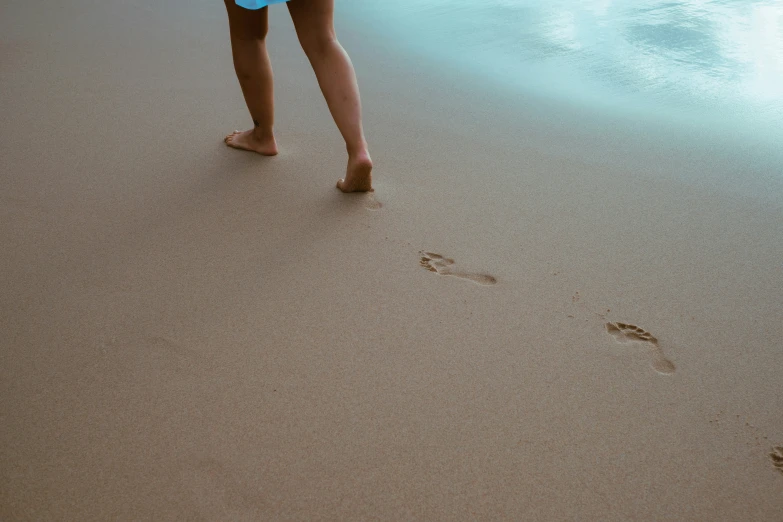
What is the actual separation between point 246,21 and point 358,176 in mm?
484

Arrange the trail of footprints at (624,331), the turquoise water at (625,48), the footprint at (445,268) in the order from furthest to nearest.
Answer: the turquoise water at (625,48)
the footprint at (445,268)
the trail of footprints at (624,331)

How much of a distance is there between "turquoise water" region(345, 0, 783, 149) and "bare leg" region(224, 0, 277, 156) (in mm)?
966

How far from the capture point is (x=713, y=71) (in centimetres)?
257

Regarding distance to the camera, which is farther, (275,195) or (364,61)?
(364,61)

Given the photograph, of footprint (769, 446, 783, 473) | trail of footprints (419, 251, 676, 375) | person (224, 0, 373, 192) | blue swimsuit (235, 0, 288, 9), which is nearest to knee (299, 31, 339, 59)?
person (224, 0, 373, 192)

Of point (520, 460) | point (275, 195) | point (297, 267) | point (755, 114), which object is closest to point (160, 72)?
point (275, 195)

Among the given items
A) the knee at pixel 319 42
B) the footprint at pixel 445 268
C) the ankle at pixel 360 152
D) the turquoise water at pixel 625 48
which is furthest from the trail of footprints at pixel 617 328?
the turquoise water at pixel 625 48

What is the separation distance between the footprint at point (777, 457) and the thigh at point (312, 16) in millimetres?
1270

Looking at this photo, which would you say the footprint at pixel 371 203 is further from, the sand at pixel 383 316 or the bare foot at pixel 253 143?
the bare foot at pixel 253 143

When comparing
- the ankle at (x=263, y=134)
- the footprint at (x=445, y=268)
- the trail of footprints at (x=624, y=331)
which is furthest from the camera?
the ankle at (x=263, y=134)

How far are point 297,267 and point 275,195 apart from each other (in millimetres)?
334

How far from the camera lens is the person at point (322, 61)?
5.21 ft

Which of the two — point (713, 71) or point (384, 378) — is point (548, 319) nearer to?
point (384, 378)

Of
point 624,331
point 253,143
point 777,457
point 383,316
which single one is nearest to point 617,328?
point 624,331
